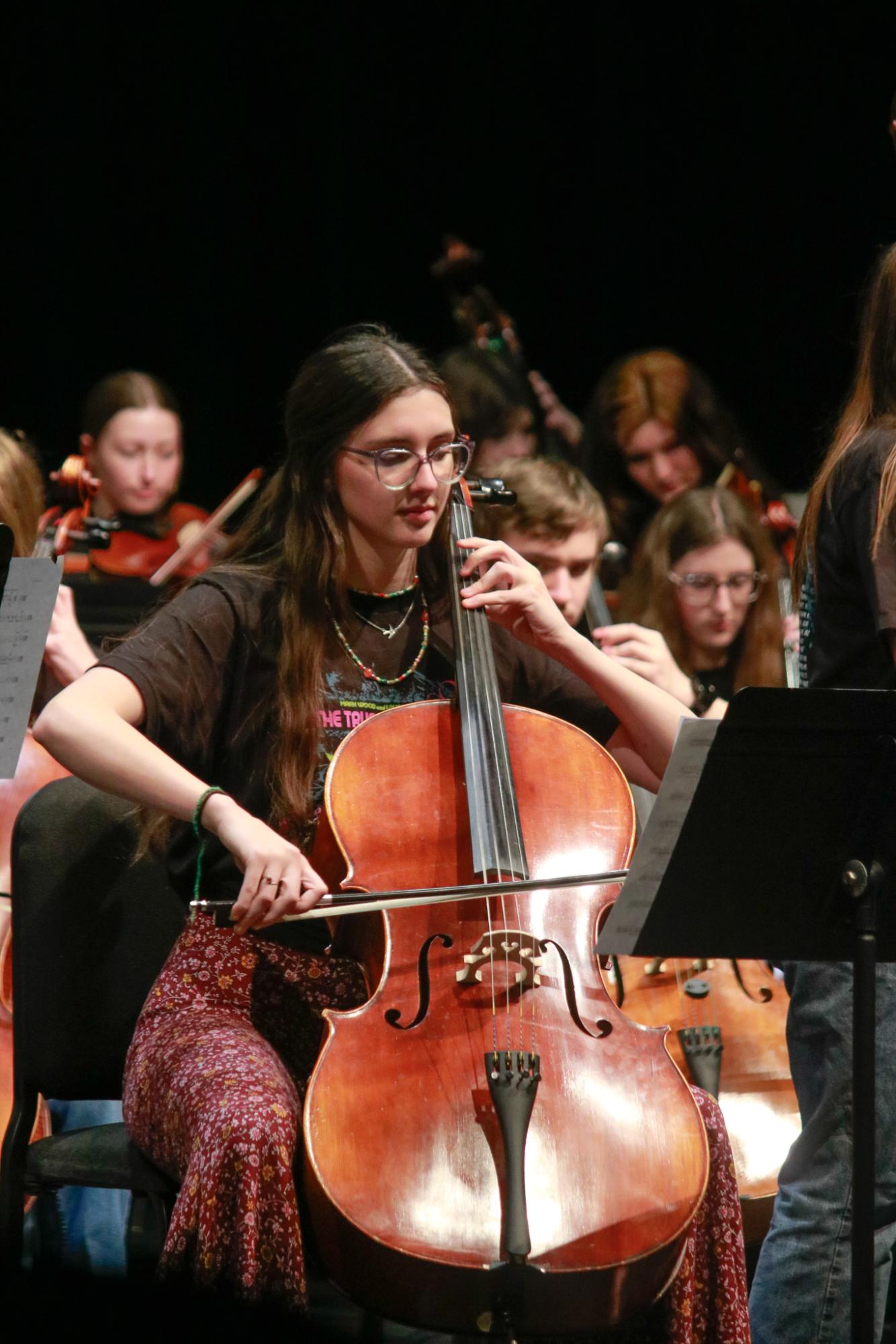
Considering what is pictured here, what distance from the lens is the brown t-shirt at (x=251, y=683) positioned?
1790mm

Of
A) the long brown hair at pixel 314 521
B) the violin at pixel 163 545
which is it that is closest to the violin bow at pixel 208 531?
the violin at pixel 163 545

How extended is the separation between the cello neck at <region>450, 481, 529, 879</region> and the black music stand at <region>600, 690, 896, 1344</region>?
0.78 ft

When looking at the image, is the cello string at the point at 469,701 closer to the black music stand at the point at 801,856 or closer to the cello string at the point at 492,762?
the cello string at the point at 492,762

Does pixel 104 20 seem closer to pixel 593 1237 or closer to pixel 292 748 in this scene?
pixel 292 748

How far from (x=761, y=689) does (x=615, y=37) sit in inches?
153

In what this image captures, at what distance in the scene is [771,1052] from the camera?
7.22 ft

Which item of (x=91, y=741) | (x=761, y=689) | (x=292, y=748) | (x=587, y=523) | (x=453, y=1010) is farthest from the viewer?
(x=587, y=523)

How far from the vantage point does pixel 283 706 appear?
71.9 inches

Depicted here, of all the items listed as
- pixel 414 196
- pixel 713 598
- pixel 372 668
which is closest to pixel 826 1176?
pixel 372 668

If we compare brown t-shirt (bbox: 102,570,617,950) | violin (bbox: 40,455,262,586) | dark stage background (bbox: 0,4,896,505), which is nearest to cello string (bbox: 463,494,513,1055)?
brown t-shirt (bbox: 102,570,617,950)

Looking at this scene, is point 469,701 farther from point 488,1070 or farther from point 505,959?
point 488,1070

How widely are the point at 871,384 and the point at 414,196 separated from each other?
130 inches

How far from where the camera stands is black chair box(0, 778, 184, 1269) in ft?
6.19

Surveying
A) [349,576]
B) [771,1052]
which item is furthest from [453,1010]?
[771,1052]
